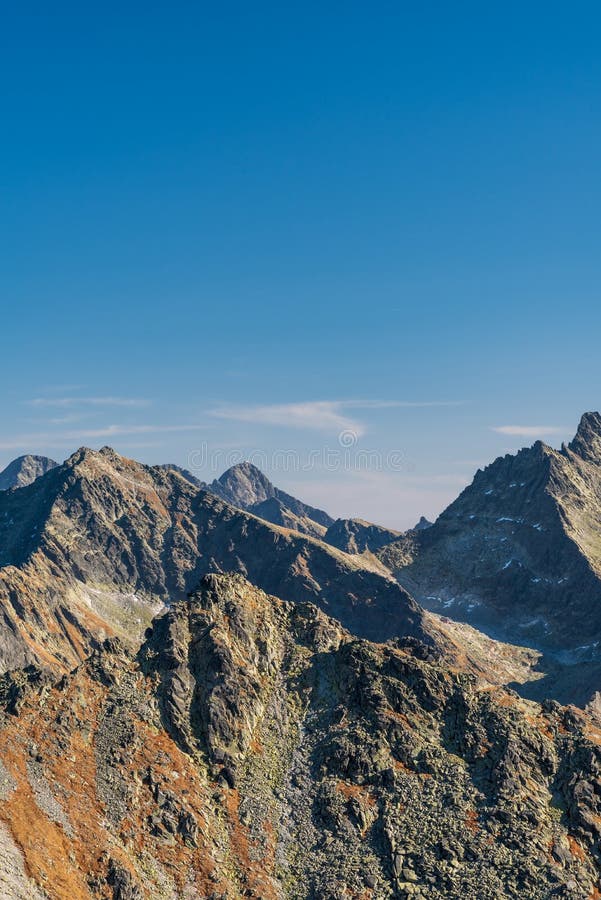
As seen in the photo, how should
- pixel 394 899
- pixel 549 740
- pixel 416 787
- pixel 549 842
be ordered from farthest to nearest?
pixel 549 740, pixel 416 787, pixel 549 842, pixel 394 899

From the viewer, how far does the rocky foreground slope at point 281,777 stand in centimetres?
11169

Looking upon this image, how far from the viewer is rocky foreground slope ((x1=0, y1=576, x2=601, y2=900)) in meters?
112

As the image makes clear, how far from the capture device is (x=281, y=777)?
134 metres

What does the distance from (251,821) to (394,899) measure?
2412cm

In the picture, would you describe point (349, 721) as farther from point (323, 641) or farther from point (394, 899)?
point (394, 899)

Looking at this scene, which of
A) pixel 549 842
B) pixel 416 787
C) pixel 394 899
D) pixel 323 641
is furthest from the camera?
pixel 323 641

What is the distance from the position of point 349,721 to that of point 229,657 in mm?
24713

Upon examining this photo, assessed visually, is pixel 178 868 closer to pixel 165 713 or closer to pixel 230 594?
pixel 165 713

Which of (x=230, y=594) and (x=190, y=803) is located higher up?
(x=230, y=594)

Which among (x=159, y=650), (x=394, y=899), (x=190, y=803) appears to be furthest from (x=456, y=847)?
(x=159, y=650)

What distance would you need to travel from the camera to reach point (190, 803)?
12238cm

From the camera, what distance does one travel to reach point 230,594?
169 metres

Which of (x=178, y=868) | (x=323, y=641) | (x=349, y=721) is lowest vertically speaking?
(x=178, y=868)

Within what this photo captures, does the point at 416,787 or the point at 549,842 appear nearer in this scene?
the point at 549,842
